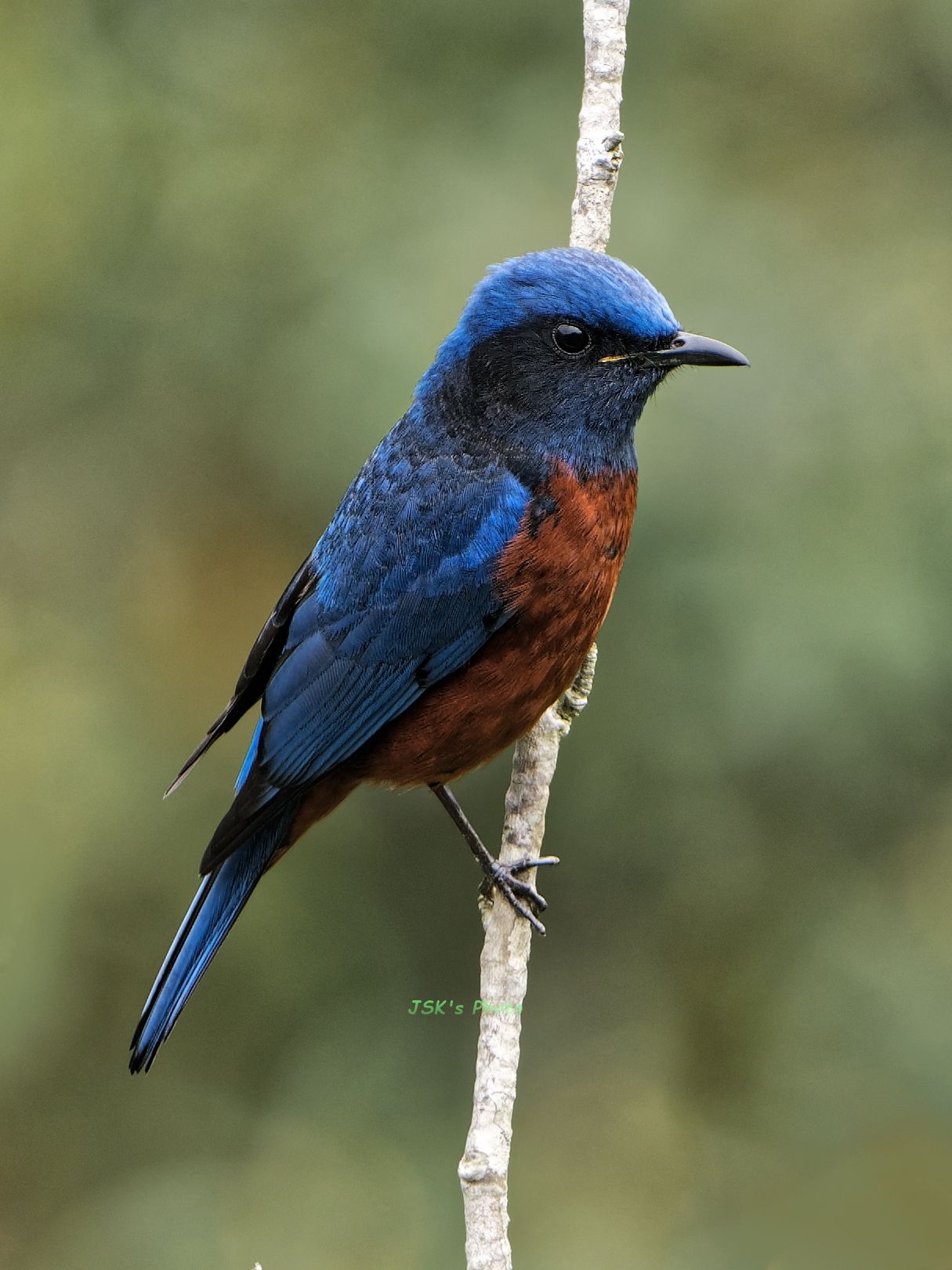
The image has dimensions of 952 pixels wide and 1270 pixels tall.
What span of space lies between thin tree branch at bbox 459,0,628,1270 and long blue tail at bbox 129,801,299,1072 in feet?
1.89

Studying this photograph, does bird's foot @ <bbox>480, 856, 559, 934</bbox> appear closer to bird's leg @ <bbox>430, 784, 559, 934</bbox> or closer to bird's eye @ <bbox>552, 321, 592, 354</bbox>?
bird's leg @ <bbox>430, 784, 559, 934</bbox>

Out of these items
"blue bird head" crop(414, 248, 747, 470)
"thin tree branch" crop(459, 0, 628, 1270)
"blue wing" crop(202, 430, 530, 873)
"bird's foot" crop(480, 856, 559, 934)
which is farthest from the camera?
"bird's foot" crop(480, 856, 559, 934)

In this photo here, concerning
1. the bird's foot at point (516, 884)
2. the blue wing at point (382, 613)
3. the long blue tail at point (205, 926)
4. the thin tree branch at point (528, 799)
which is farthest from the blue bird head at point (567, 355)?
the long blue tail at point (205, 926)

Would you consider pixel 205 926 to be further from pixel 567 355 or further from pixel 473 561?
pixel 567 355

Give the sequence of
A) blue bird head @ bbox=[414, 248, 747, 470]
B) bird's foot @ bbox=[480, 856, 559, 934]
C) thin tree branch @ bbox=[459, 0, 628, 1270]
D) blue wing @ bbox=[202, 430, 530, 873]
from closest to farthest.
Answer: thin tree branch @ bbox=[459, 0, 628, 1270], blue bird head @ bbox=[414, 248, 747, 470], blue wing @ bbox=[202, 430, 530, 873], bird's foot @ bbox=[480, 856, 559, 934]

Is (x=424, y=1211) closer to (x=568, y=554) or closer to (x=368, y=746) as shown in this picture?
(x=368, y=746)

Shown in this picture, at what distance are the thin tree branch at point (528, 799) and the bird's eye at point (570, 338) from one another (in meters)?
0.28

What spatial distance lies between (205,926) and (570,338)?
169 cm

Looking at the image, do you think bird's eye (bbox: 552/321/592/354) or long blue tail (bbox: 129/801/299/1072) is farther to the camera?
long blue tail (bbox: 129/801/299/1072)

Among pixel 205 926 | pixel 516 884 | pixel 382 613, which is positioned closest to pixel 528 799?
pixel 516 884

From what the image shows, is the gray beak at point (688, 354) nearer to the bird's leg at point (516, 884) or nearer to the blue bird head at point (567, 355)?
the blue bird head at point (567, 355)

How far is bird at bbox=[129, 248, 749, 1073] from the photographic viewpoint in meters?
3.89

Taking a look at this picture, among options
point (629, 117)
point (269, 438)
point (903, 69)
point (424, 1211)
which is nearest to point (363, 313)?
point (269, 438)

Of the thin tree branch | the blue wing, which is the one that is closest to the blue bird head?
the blue wing
